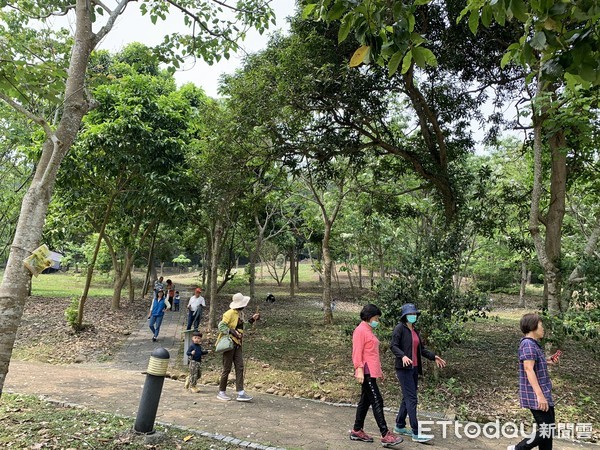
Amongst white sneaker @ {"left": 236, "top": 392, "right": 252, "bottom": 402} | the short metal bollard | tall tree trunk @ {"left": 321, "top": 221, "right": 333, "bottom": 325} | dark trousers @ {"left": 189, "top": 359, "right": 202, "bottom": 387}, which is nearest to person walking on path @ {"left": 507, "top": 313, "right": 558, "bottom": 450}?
the short metal bollard

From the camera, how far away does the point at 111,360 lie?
9750mm

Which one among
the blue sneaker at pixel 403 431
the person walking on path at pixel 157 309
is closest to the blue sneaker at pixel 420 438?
the blue sneaker at pixel 403 431

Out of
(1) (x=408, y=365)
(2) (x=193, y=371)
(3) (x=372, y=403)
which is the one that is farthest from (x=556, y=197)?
(2) (x=193, y=371)

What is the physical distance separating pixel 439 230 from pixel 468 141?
186 inches

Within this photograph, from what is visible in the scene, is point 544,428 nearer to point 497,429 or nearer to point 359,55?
point 497,429

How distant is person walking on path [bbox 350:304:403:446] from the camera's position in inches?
196

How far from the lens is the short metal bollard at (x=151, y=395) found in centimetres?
469

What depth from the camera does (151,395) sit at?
4.75 meters

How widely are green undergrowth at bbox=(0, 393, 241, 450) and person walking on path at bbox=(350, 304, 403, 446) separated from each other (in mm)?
1547

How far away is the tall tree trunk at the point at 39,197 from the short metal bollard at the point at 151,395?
1.48 metres

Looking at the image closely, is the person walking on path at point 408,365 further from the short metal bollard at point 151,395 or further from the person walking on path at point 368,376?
the short metal bollard at point 151,395

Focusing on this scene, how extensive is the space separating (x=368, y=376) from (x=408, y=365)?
1.68 feet

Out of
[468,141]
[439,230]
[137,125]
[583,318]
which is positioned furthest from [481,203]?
[137,125]

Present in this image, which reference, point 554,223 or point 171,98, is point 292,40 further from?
point 554,223
